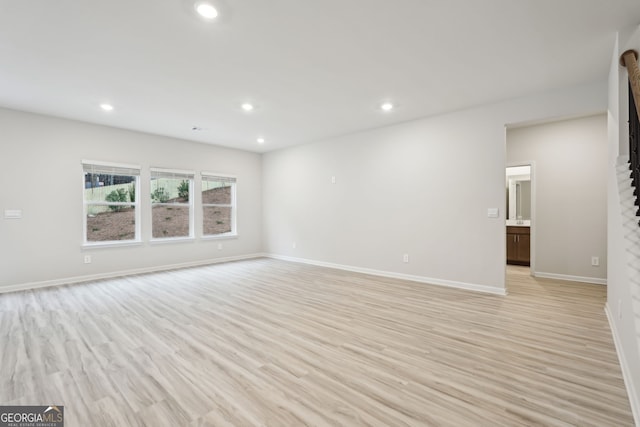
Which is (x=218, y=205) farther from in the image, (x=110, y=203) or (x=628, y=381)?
(x=628, y=381)

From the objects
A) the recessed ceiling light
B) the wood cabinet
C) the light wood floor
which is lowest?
the light wood floor

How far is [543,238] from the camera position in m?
5.14

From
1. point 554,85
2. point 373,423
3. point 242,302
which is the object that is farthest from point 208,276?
point 554,85

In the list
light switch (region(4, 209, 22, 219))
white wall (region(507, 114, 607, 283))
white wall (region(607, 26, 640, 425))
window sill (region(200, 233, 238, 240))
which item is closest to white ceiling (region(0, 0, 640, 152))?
white wall (region(607, 26, 640, 425))

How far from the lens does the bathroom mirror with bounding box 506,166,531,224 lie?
6534 millimetres

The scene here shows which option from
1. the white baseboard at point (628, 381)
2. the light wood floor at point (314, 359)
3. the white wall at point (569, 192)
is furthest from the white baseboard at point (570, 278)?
the white baseboard at point (628, 381)

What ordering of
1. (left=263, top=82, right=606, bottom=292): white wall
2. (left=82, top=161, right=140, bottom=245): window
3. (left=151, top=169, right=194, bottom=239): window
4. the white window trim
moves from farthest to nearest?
(left=151, top=169, right=194, bottom=239): window → (left=82, top=161, right=140, bottom=245): window → the white window trim → (left=263, top=82, right=606, bottom=292): white wall

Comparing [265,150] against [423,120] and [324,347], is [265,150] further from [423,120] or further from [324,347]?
[324,347]

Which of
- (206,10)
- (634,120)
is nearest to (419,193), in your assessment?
(634,120)

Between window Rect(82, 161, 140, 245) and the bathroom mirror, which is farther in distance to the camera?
the bathroom mirror

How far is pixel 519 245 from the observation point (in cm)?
606

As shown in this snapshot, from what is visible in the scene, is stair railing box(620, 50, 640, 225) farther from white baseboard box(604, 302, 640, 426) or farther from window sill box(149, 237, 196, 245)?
window sill box(149, 237, 196, 245)

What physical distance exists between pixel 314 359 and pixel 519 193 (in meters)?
6.54

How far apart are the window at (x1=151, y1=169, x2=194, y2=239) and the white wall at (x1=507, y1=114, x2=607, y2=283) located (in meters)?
6.51
